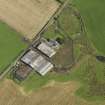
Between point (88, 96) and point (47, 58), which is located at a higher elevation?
point (47, 58)

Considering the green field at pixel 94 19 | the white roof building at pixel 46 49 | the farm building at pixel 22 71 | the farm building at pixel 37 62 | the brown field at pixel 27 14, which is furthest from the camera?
the green field at pixel 94 19

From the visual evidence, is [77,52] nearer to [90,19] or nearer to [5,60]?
[90,19]

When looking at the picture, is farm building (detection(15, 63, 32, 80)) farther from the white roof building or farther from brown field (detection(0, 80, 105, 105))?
the white roof building

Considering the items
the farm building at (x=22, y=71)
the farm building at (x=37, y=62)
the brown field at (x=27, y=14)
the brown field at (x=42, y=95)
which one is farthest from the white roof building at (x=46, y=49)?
the brown field at (x=42, y=95)

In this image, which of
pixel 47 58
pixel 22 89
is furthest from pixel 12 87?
pixel 47 58

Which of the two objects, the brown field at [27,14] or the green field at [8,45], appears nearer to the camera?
the green field at [8,45]

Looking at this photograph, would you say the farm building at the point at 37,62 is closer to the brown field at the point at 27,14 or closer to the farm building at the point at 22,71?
the farm building at the point at 22,71

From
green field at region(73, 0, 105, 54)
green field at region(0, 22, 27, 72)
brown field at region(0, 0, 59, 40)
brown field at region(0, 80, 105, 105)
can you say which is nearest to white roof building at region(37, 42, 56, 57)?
brown field at region(0, 0, 59, 40)
